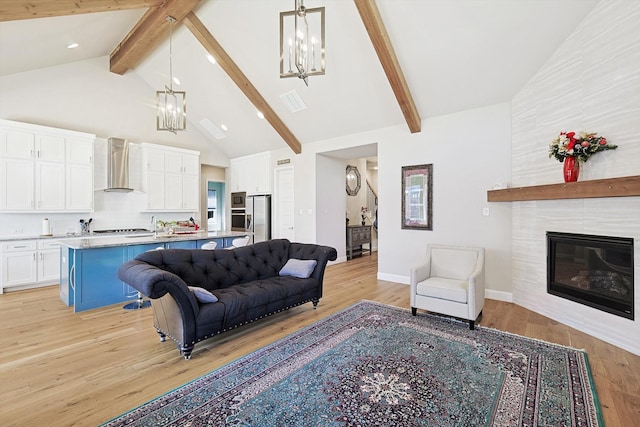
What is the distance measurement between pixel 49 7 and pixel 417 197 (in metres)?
5.14

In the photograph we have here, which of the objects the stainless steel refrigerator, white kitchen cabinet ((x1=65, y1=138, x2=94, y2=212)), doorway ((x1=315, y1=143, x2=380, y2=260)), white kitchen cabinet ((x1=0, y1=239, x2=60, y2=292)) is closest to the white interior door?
the stainless steel refrigerator

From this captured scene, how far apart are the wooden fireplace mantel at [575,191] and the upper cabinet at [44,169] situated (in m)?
6.92

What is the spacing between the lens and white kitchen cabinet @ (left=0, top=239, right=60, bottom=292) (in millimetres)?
4523

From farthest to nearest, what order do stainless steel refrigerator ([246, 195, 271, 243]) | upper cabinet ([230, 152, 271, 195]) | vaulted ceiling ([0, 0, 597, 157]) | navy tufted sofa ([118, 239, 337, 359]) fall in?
upper cabinet ([230, 152, 271, 195]), stainless steel refrigerator ([246, 195, 271, 243]), vaulted ceiling ([0, 0, 597, 157]), navy tufted sofa ([118, 239, 337, 359])

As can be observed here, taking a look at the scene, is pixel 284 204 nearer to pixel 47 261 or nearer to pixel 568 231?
pixel 47 261

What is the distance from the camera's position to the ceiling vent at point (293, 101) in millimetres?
5320

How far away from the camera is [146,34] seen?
4.80m

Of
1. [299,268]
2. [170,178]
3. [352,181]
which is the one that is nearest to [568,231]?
[299,268]

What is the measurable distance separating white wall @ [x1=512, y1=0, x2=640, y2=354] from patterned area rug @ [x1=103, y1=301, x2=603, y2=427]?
98 cm

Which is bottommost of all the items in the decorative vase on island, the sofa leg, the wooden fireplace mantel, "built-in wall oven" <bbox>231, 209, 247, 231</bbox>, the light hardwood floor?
the light hardwood floor

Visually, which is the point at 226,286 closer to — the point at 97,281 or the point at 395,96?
the point at 97,281

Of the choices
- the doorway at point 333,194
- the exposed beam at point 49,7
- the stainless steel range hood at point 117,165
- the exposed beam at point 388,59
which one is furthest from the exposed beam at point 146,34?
the doorway at point 333,194

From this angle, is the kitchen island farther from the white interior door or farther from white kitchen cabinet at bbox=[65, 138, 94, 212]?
the white interior door

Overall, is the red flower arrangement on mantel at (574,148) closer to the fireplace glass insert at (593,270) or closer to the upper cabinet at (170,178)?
the fireplace glass insert at (593,270)
